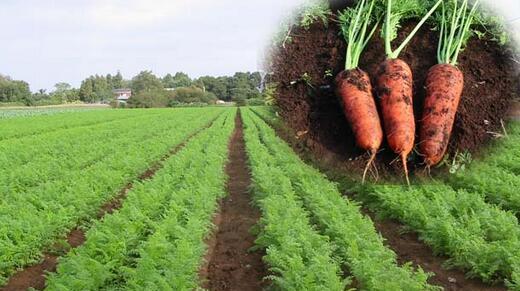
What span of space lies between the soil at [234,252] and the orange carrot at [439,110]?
2.81m

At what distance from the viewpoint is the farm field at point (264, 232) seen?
5.08 meters

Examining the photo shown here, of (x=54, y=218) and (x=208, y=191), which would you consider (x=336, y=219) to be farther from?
(x=54, y=218)

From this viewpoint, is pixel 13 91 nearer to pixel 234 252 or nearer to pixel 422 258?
pixel 234 252

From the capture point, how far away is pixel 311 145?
340cm

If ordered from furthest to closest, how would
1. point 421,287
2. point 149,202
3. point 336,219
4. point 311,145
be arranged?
point 149,202
point 336,219
point 421,287
point 311,145

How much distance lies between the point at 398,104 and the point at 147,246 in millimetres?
3277

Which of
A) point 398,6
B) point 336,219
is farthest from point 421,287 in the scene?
point 398,6

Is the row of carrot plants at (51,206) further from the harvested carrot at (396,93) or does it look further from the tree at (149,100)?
the tree at (149,100)

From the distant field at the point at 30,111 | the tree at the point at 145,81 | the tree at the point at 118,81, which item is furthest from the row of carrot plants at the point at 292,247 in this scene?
the tree at the point at 118,81

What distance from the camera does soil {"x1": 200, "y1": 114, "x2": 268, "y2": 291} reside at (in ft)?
19.1

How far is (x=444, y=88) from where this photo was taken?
3.48 m

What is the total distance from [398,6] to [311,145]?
111 cm

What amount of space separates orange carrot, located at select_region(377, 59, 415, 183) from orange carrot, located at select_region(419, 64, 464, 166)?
11 cm

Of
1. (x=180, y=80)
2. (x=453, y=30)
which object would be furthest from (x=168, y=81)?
(x=453, y=30)
